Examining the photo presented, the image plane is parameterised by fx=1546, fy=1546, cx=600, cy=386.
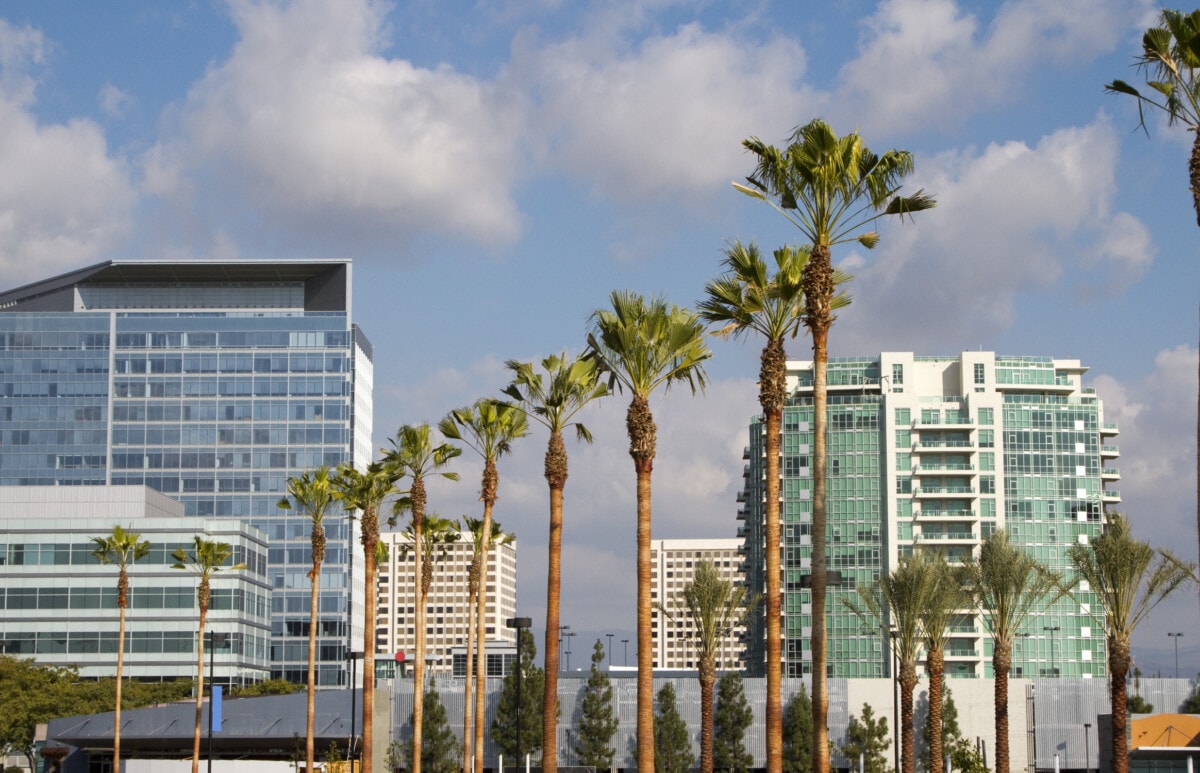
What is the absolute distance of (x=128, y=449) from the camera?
7067 inches

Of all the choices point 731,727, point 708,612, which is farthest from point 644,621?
point 731,727

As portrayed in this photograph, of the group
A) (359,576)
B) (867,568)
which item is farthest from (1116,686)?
(359,576)

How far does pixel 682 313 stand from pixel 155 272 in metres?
153

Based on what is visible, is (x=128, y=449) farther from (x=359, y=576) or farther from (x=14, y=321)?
(x=359, y=576)

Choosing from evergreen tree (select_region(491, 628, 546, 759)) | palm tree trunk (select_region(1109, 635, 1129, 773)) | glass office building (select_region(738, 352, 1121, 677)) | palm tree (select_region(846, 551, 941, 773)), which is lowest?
evergreen tree (select_region(491, 628, 546, 759))

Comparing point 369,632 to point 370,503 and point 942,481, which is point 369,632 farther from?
point 942,481

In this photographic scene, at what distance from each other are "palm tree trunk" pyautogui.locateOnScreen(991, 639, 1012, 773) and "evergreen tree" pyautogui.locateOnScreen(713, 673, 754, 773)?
31530 millimetres

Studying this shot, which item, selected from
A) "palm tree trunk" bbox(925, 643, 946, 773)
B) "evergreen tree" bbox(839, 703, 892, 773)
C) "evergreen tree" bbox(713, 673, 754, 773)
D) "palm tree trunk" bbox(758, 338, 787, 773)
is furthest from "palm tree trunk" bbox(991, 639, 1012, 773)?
"evergreen tree" bbox(713, 673, 754, 773)

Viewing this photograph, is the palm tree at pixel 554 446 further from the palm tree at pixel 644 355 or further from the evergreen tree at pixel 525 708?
the evergreen tree at pixel 525 708

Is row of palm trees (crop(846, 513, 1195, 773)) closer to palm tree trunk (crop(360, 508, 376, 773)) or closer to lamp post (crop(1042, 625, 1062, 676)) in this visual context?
palm tree trunk (crop(360, 508, 376, 773))

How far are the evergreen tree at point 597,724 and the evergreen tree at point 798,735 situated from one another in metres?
11.0

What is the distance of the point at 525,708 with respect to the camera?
3735 inches

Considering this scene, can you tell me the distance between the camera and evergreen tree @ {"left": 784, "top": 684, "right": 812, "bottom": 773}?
95.9m

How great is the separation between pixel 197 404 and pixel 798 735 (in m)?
104
